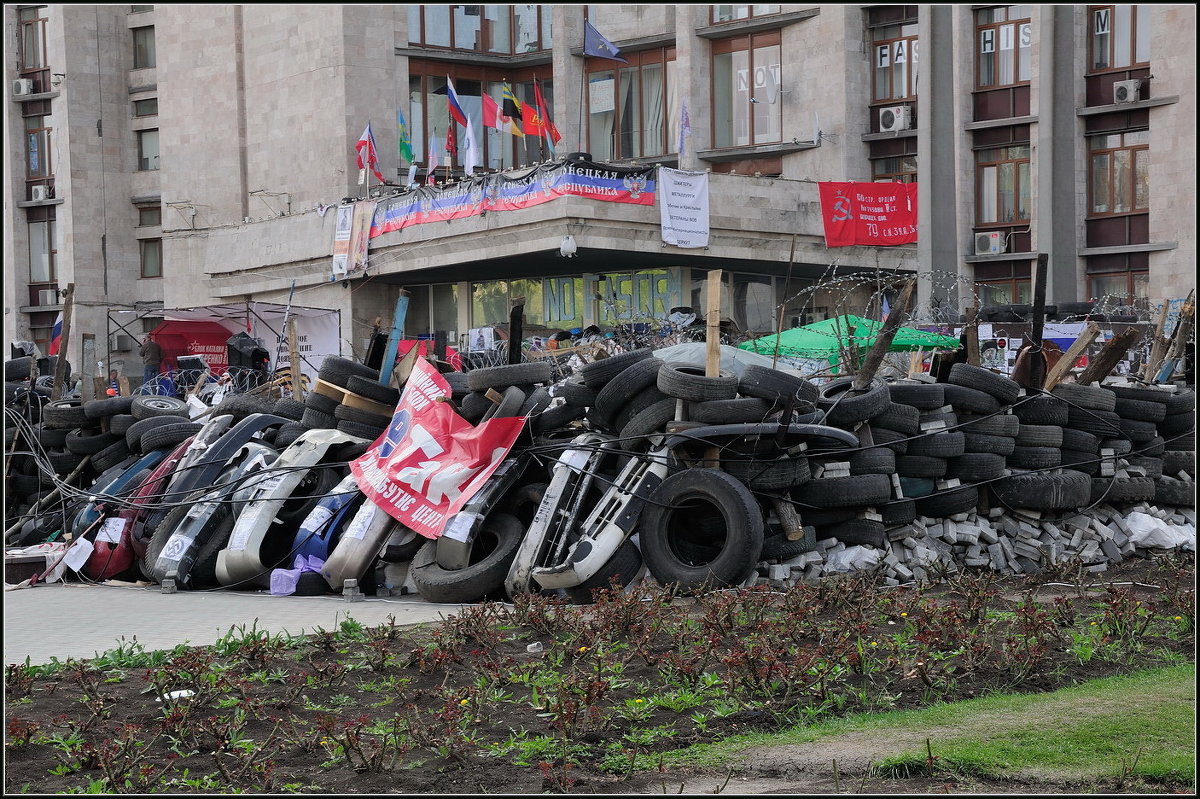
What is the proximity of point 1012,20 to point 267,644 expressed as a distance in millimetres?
39859

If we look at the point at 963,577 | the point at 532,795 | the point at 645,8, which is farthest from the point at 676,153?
the point at 532,795

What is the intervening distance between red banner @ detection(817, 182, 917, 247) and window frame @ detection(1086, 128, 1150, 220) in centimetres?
530

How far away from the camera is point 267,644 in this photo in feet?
27.8

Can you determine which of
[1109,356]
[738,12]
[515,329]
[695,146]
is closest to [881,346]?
[1109,356]

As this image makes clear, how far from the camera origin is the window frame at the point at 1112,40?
40.3 metres

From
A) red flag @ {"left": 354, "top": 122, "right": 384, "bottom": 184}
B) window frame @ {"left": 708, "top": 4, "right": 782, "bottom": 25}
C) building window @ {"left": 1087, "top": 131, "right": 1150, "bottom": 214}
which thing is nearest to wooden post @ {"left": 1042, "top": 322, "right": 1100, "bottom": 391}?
building window @ {"left": 1087, "top": 131, "right": 1150, "bottom": 214}

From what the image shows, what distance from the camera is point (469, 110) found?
51.5 meters

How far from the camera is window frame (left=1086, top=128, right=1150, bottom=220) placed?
40281mm

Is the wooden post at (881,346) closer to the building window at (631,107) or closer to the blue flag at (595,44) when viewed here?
the blue flag at (595,44)

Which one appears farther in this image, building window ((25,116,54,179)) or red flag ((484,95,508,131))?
building window ((25,116,54,179))

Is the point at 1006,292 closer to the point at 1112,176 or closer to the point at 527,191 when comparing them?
the point at 1112,176

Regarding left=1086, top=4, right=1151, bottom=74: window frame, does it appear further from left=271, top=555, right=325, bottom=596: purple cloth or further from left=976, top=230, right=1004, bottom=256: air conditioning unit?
left=271, top=555, right=325, bottom=596: purple cloth

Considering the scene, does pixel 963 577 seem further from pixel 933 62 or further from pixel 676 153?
pixel 676 153

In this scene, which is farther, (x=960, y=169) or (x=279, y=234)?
(x=279, y=234)
